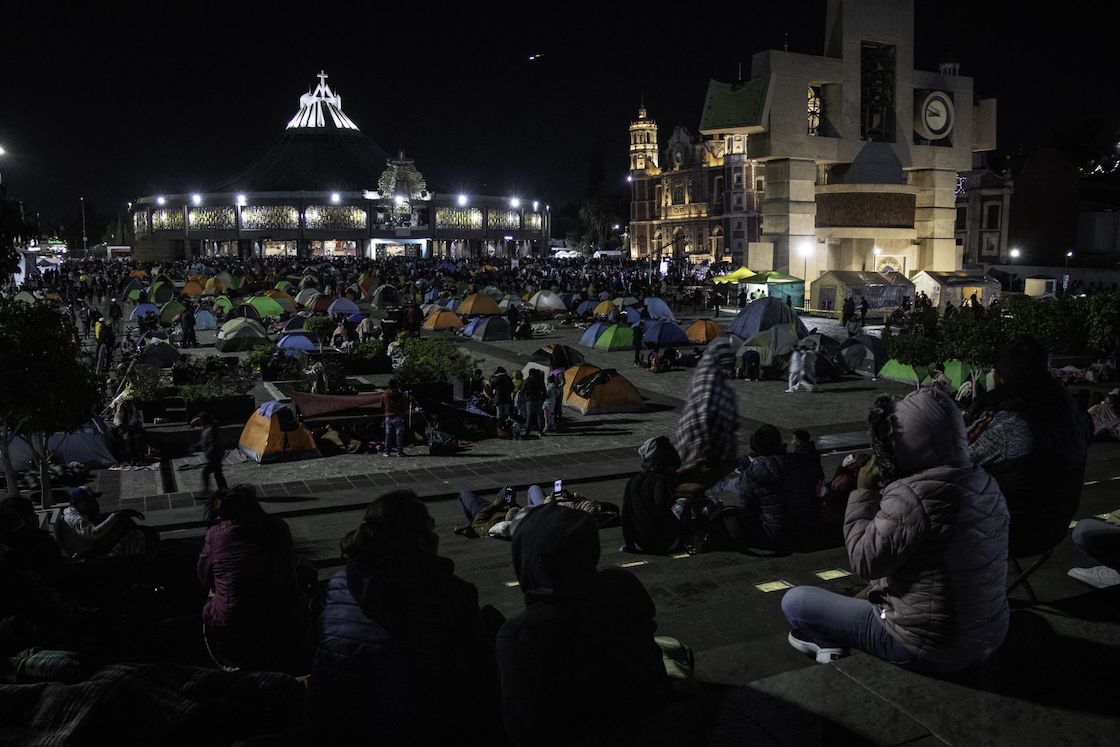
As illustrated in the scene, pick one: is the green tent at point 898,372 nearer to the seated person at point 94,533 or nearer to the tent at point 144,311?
the seated person at point 94,533

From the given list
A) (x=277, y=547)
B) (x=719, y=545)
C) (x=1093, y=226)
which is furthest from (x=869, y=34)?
(x=277, y=547)

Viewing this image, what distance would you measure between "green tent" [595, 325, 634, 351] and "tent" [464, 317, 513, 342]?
4.04 metres

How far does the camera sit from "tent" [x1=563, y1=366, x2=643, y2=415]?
16.5m

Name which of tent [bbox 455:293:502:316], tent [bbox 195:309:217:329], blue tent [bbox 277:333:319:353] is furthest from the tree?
tent [bbox 455:293:502:316]

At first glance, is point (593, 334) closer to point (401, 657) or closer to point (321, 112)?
point (401, 657)

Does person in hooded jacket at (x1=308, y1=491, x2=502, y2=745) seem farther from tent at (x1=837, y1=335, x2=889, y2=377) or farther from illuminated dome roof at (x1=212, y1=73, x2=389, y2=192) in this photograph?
illuminated dome roof at (x1=212, y1=73, x2=389, y2=192)

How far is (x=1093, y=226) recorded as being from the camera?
5659 centimetres

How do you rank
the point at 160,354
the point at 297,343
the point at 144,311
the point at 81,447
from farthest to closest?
the point at 144,311
the point at 297,343
the point at 160,354
the point at 81,447

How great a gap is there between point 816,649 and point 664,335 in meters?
21.2

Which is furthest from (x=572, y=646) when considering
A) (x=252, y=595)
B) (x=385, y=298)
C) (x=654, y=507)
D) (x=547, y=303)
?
(x=385, y=298)

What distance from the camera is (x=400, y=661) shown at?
9.59 ft

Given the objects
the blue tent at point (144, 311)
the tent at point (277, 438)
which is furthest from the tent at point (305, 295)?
the tent at point (277, 438)

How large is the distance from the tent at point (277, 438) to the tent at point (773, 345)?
1105 centimetres

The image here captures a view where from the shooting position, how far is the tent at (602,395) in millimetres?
16547
